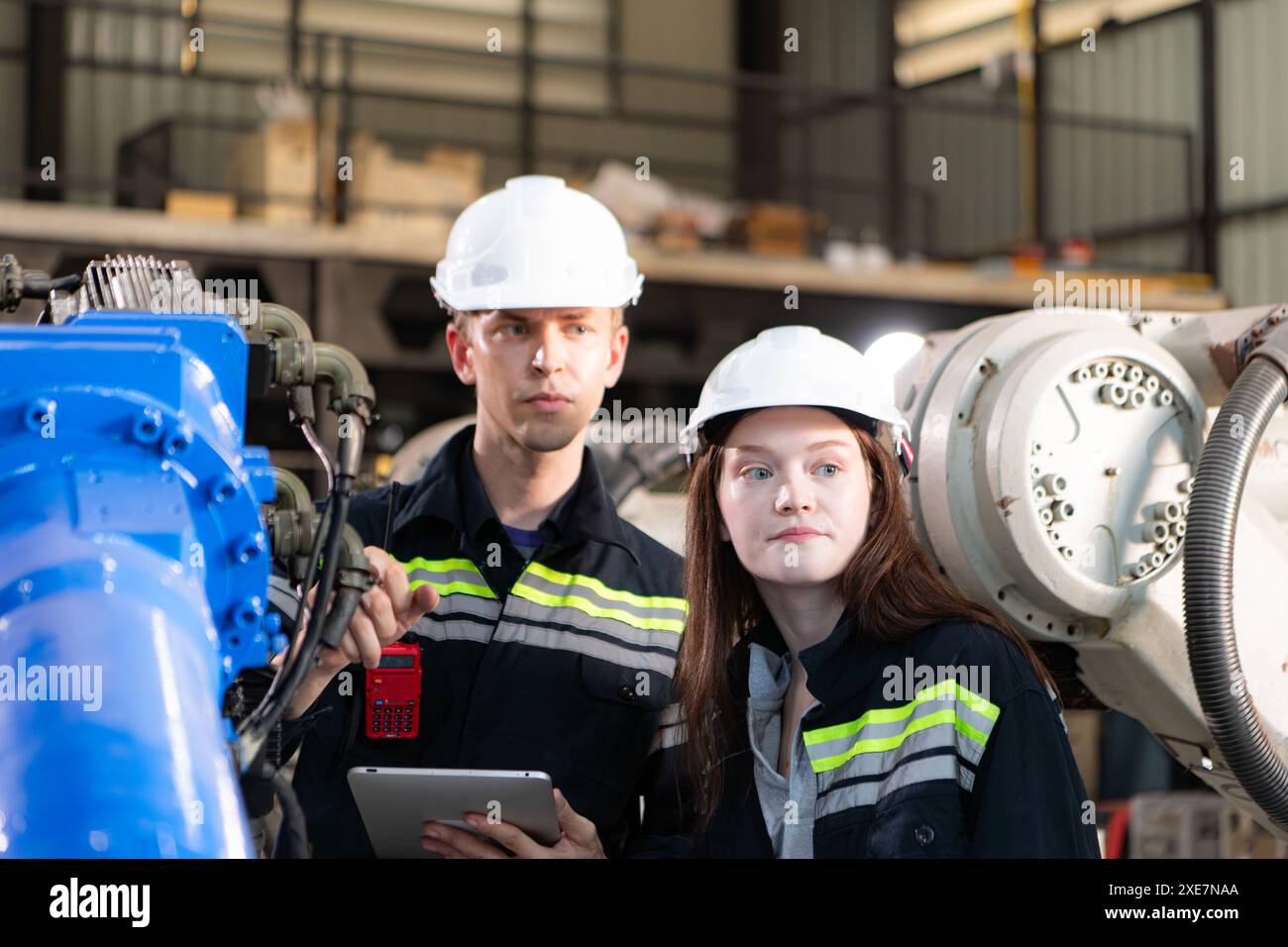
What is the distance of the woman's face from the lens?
203 cm

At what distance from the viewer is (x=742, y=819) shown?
2.09 m

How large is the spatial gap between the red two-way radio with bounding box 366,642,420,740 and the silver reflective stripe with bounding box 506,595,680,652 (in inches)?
7.4

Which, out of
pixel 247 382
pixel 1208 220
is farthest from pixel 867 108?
pixel 247 382

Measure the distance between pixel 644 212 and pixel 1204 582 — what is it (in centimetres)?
747

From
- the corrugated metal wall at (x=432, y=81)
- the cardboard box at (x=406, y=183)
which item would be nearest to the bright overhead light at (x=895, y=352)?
the cardboard box at (x=406, y=183)

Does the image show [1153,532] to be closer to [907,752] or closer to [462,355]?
[907,752]

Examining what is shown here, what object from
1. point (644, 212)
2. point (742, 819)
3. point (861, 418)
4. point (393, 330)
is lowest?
point (742, 819)

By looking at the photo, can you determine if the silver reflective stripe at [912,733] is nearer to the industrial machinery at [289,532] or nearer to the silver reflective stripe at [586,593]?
the industrial machinery at [289,532]

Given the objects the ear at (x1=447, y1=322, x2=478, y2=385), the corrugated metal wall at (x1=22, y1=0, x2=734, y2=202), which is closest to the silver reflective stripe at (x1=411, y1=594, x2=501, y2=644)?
the ear at (x1=447, y1=322, x2=478, y2=385)

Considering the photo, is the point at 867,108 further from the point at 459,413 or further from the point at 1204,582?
the point at 1204,582

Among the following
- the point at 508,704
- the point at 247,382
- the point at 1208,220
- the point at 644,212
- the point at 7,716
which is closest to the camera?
the point at 7,716

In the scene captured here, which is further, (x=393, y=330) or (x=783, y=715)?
(x=393, y=330)

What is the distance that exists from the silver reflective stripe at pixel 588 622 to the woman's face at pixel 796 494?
0.60 m

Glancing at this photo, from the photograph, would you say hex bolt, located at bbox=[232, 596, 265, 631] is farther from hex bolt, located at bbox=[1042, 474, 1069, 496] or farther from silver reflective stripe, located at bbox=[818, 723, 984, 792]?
hex bolt, located at bbox=[1042, 474, 1069, 496]
